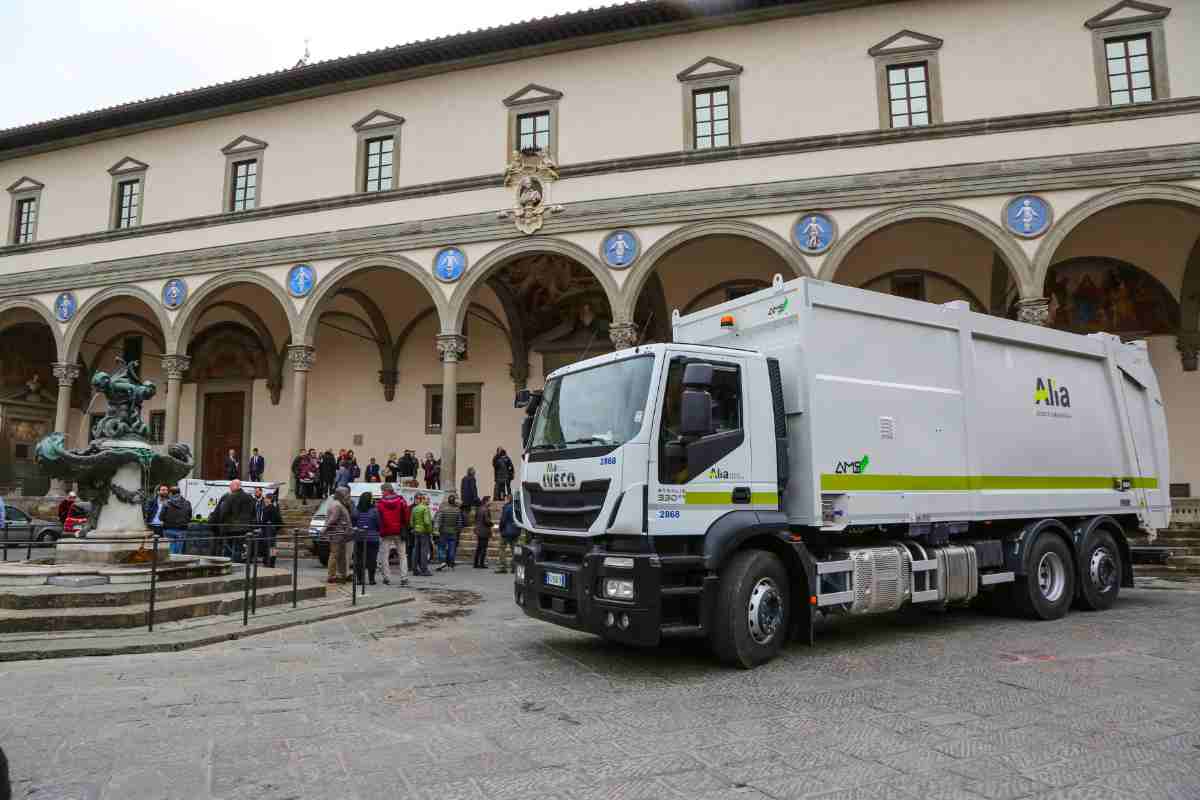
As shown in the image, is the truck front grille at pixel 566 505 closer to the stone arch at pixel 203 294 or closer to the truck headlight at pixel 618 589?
the truck headlight at pixel 618 589

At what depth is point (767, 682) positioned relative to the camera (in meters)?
5.14

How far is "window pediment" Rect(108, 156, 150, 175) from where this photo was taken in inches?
853

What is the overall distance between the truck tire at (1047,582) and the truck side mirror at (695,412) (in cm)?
433

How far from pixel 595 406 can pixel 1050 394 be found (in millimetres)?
5063

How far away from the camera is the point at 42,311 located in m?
22.0

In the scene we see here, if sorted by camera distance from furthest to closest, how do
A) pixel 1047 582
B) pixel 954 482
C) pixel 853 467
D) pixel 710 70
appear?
pixel 710 70 → pixel 1047 582 → pixel 954 482 → pixel 853 467

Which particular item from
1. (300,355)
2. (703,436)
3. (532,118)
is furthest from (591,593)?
(300,355)

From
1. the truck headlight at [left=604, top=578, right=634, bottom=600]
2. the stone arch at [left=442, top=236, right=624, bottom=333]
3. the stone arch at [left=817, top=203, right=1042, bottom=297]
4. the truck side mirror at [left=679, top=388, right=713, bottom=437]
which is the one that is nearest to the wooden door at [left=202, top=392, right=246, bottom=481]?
the stone arch at [left=442, top=236, right=624, bottom=333]

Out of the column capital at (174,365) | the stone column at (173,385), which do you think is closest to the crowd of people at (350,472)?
the stone column at (173,385)

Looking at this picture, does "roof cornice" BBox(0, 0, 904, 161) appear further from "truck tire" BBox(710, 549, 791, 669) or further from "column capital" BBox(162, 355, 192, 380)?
"truck tire" BBox(710, 549, 791, 669)

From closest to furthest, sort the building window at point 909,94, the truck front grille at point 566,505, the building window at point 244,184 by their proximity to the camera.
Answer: the truck front grille at point 566,505 < the building window at point 909,94 < the building window at point 244,184

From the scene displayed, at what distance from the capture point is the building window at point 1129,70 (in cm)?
1468

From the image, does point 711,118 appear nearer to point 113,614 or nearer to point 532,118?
point 532,118

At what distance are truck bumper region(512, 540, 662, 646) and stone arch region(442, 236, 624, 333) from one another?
37.2ft
